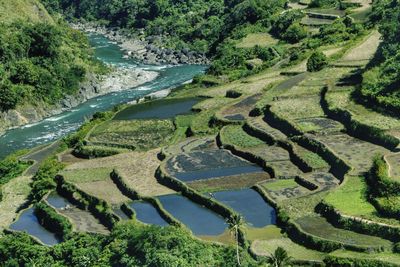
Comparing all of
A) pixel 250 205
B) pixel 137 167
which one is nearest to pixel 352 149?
pixel 250 205

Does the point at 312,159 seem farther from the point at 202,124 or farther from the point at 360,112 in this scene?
the point at 202,124

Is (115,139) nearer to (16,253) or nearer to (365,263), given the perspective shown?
(16,253)

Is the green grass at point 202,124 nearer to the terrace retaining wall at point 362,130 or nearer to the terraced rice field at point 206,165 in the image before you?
the terraced rice field at point 206,165

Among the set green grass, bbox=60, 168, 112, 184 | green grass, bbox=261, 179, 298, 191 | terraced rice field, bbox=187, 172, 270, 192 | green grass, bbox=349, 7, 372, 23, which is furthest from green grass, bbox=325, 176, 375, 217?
green grass, bbox=349, 7, 372, 23

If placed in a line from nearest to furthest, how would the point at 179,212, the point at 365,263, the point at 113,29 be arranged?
1. the point at 365,263
2. the point at 179,212
3. the point at 113,29

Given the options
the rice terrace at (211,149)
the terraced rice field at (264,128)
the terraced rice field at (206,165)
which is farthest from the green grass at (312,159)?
the terraced rice field at (264,128)

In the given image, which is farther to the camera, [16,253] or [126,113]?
[126,113]

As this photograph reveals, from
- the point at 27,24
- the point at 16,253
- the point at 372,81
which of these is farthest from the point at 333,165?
the point at 27,24

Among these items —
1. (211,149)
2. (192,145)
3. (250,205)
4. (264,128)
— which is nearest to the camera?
(250,205)
